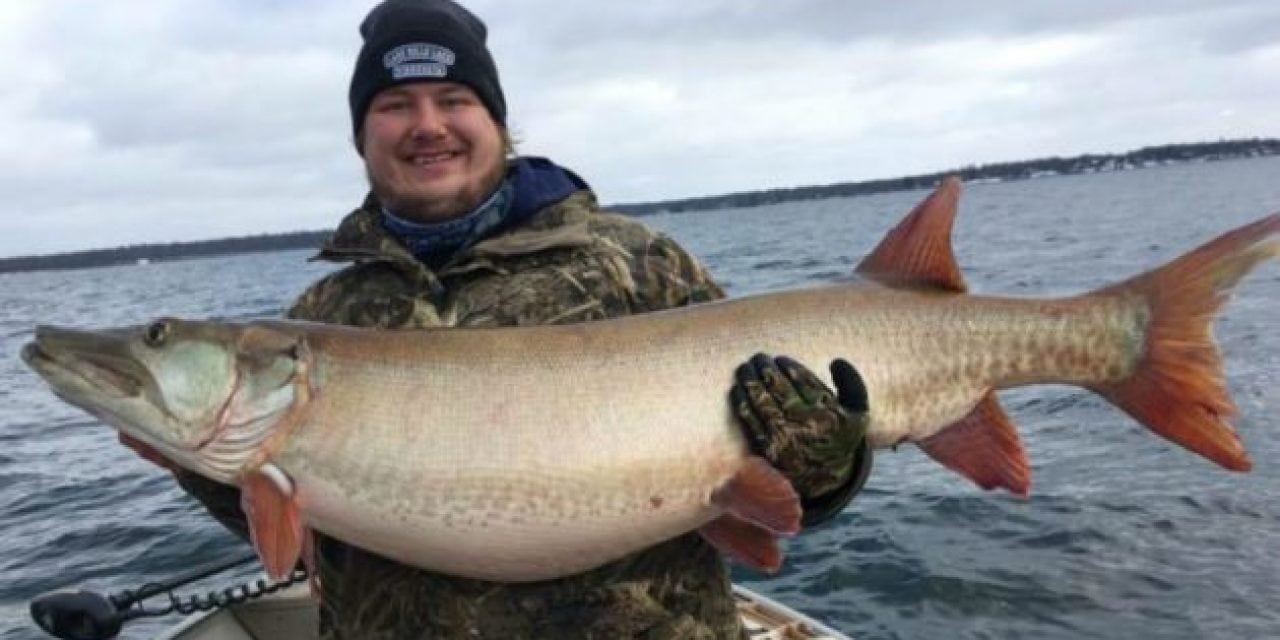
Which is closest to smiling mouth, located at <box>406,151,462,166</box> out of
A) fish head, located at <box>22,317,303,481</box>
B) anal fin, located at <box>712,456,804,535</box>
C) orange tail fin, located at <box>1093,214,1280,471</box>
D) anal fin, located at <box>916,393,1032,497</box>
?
fish head, located at <box>22,317,303,481</box>

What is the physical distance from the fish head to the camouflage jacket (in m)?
0.41

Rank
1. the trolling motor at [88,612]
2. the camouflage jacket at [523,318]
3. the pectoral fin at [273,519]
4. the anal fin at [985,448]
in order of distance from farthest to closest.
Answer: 1. the trolling motor at [88,612]
2. the anal fin at [985,448]
3. the camouflage jacket at [523,318]
4. the pectoral fin at [273,519]

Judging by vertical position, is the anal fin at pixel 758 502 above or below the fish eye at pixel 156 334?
below

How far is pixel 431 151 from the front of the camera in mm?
3504

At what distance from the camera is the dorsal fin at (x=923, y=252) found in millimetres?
3613

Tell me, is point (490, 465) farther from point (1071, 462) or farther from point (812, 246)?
point (812, 246)

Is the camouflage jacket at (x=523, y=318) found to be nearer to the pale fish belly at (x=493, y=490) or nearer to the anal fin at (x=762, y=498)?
the pale fish belly at (x=493, y=490)

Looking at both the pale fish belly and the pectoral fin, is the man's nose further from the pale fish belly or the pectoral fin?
the pectoral fin

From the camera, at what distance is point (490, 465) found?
10.2ft

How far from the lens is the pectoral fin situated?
2980mm

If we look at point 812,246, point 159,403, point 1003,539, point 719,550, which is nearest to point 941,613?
point 1003,539

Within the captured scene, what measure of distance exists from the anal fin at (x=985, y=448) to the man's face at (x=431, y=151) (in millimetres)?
1611

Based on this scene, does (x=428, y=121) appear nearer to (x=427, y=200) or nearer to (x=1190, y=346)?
(x=427, y=200)

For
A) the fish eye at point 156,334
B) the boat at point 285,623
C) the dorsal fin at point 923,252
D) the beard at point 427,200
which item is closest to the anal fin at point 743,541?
the dorsal fin at point 923,252
